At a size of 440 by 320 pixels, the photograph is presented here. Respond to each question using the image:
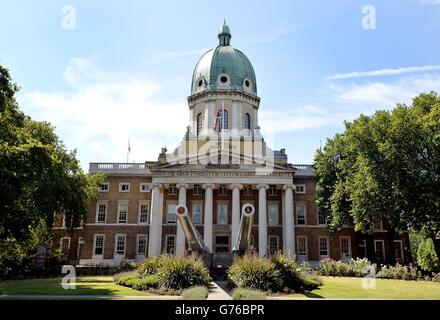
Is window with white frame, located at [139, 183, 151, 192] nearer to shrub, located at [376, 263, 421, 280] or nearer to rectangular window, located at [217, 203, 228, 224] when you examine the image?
rectangular window, located at [217, 203, 228, 224]

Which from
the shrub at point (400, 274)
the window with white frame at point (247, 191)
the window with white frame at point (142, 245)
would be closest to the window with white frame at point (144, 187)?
the window with white frame at point (142, 245)

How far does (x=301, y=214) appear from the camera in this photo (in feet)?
160

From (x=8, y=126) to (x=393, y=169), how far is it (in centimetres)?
2710

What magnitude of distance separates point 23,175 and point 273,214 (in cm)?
3278

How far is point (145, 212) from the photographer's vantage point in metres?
49.0

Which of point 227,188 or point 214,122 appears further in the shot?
point 214,122

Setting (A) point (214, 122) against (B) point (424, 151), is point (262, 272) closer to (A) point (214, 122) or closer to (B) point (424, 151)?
(B) point (424, 151)

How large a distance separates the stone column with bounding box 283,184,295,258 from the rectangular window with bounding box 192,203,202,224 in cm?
1030

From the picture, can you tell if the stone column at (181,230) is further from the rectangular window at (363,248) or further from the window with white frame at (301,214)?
the rectangular window at (363,248)

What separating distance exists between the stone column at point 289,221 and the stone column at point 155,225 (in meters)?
14.1

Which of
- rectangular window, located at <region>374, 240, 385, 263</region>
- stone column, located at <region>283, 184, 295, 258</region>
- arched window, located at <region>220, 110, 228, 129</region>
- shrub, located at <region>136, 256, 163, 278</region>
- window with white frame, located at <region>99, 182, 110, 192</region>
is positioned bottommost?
shrub, located at <region>136, 256, 163, 278</region>

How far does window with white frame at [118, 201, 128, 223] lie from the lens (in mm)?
48719

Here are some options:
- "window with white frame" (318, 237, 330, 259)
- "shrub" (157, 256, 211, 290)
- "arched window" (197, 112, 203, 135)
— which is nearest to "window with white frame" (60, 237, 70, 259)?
"arched window" (197, 112, 203, 135)

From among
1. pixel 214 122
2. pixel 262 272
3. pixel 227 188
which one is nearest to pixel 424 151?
pixel 262 272
